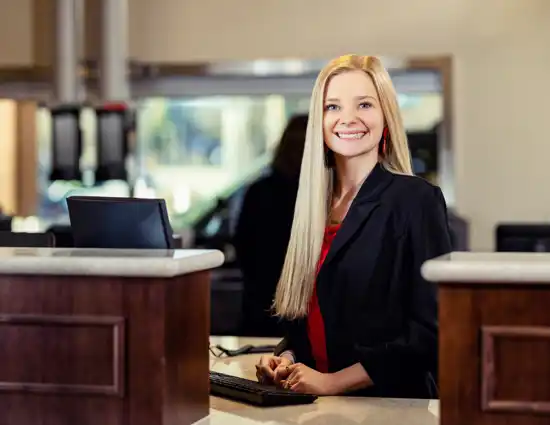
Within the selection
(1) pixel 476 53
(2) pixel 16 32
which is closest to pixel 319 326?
(1) pixel 476 53

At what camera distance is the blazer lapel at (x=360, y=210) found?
2244 mm

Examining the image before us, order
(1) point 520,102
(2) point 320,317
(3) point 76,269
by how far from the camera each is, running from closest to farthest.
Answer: (3) point 76,269 → (2) point 320,317 → (1) point 520,102

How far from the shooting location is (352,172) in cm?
232

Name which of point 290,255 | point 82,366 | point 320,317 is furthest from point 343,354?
point 82,366

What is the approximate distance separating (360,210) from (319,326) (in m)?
0.29

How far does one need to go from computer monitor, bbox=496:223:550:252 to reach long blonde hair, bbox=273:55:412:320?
48.8 inches

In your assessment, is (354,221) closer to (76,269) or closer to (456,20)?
(76,269)

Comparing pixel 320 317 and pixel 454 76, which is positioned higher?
pixel 454 76

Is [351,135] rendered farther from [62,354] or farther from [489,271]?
[62,354]

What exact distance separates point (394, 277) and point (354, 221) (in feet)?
0.51

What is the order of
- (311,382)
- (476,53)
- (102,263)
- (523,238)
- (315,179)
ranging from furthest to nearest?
(476,53) < (523,238) < (315,179) < (311,382) < (102,263)

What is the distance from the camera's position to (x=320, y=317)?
7.57 feet

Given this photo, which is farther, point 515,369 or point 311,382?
point 311,382

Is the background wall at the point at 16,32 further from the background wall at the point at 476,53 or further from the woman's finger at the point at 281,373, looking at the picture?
the woman's finger at the point at 281,373
